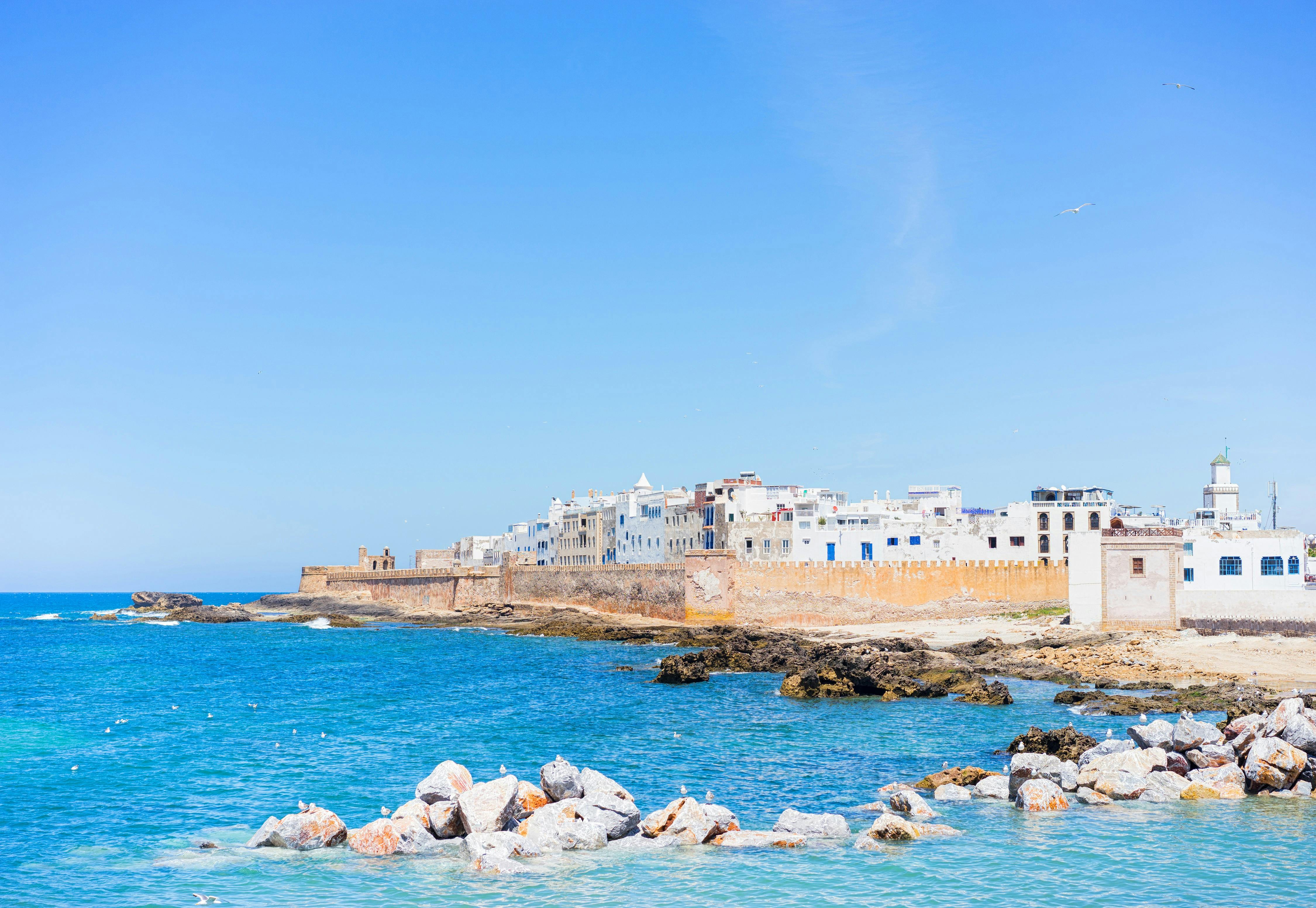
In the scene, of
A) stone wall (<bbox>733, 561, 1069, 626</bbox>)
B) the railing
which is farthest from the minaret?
the railing

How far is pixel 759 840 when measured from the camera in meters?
16.7

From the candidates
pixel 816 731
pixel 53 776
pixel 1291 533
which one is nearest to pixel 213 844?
pixel 53 776

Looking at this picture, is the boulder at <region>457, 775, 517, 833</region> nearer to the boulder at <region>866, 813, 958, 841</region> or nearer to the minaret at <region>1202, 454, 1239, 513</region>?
the boulder at <region>866, 813, 958, 841</region>

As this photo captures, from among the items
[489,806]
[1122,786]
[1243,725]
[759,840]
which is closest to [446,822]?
[489,806]

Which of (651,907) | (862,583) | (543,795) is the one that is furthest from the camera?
(862,583)

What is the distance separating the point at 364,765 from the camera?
24.5m

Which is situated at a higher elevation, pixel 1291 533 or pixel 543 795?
pixel 1291 533

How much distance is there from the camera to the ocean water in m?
14.7

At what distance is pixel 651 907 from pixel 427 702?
82.3ft

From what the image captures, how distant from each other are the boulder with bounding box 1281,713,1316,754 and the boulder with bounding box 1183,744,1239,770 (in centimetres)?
97

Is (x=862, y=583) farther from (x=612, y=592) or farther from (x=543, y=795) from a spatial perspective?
(x=543, y=795)

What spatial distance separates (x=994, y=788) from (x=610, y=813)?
7.23 metres

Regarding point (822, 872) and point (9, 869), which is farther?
point (9, 869)

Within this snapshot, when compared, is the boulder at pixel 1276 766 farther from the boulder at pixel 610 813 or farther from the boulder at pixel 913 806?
the boulder at pixel 610 813
